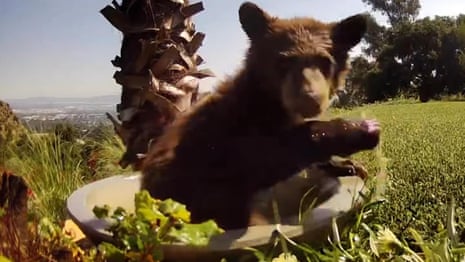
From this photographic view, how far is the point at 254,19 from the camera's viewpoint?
1.91 ft

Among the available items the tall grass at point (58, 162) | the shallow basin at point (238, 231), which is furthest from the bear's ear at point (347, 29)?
the tall grass at point (58, 162)

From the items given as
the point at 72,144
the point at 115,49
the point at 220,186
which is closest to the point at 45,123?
the point at 72,144

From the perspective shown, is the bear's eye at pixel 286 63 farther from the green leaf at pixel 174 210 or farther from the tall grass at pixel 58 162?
the tall grass at pixel 58 162

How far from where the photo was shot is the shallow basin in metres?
0.52

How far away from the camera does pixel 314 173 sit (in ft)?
2.02

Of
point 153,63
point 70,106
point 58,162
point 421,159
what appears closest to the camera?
point 421,159

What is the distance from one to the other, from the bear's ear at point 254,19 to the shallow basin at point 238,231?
19 cm

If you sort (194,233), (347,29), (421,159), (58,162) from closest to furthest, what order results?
(194,233) < (347,29) < (421,159) < (58,162)

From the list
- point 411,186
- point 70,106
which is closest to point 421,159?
point 411,186

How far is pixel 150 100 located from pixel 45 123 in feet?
3.23

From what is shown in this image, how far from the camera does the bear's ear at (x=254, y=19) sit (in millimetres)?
579

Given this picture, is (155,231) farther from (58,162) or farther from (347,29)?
(58,162)

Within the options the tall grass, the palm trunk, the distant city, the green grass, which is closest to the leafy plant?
the green grass

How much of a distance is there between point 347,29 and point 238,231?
0.23 metres
